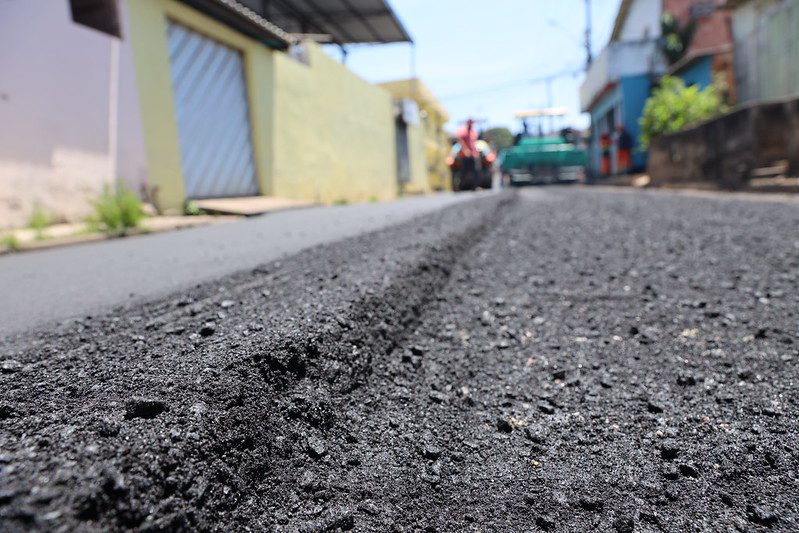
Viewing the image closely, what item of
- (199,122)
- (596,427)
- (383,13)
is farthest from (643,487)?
(383,13)

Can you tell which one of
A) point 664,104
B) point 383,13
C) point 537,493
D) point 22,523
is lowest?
point 537,493

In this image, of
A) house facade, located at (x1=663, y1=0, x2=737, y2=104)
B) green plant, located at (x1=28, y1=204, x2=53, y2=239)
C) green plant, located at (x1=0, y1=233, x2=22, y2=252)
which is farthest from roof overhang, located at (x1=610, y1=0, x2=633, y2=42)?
green plant, located at (x1=0, y1=233, x2=22, y2=252)

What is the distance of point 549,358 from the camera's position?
1519 mm

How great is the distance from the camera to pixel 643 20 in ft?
67.6

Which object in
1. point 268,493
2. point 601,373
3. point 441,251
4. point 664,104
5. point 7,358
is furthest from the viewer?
point 664,104

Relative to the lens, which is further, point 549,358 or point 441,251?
point 441,251

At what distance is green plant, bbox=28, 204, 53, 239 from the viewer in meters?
4.51

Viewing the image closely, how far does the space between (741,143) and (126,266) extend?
7.64 m

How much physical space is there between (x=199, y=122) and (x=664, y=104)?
9882 millimetres

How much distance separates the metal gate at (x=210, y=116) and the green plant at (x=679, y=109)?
8059mm

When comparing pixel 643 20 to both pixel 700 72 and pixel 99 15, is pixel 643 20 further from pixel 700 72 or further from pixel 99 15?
pixel 99 15

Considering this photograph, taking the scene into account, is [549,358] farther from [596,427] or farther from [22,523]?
[22,523]

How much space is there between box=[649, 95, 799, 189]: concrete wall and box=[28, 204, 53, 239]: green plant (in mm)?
8237

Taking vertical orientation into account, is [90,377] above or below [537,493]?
above
